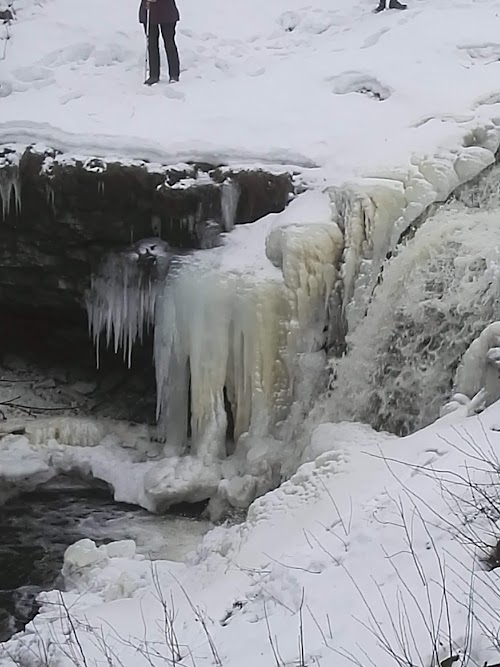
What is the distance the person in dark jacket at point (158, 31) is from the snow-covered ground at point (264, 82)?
0.70ft

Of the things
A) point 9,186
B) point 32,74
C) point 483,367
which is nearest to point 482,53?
point 32,74

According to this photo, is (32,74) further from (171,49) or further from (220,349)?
(220,349)

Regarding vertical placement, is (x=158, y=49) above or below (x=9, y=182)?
above

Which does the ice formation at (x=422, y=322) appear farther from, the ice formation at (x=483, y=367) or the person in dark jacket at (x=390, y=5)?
the person in dark jacket at (x=390, y=5)

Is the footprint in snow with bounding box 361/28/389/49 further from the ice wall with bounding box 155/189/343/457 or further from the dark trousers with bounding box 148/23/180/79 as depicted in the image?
the ice wall with bounding box 155/189/343/457

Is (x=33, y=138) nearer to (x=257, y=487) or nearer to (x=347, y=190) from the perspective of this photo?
(x=347, y=190)

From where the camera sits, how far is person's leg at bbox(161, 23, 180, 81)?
9.29m

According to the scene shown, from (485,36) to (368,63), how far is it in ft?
4.27

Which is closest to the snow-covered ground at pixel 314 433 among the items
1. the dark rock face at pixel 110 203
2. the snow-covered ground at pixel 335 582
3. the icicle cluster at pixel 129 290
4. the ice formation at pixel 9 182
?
the snow-covered ground at pixel 335 582

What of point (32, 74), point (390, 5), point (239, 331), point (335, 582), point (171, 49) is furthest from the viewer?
point (390, 5)

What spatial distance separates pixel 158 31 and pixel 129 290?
3.30m

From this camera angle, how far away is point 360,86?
28.3 feet

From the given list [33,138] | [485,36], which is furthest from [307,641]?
[485,36]

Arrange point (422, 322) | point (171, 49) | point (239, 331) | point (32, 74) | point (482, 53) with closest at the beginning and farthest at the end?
1. point (422, 322)
2. point (239, 331)
3. point (482, 53)
4. point (171, 49)
5. point (32, 74)
